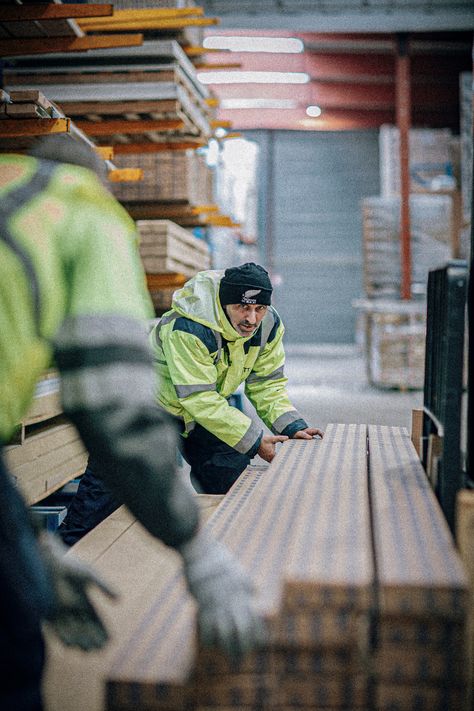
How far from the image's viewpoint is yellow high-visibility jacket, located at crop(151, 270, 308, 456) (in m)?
3.10

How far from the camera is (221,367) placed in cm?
337

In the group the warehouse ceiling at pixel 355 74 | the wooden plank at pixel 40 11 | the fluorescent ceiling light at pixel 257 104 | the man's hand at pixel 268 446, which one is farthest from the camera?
the fluorescent ceiling light at pixel 257 104

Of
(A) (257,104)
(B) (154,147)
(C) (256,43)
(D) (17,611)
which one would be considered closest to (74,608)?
(D) (17,611)

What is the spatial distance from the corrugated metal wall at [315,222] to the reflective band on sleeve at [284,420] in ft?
46.3

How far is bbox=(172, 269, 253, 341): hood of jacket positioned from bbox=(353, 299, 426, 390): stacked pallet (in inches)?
263

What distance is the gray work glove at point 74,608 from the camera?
1412mm

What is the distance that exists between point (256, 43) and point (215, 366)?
1139cm

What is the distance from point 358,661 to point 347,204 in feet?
55.9

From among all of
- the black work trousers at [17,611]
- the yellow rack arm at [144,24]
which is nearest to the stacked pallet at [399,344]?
the yellow rack arm at [144,24]

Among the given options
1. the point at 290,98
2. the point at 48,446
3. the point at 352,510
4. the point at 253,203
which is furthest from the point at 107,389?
the point at 290,98

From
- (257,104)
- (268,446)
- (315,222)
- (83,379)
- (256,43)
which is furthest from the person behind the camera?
(315,222)

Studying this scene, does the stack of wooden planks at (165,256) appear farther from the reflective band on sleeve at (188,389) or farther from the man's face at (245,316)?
the reflective band on sleeve at (188,389)

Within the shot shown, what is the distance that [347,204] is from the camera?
17.6m

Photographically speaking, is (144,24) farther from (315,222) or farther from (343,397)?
(315,222)
